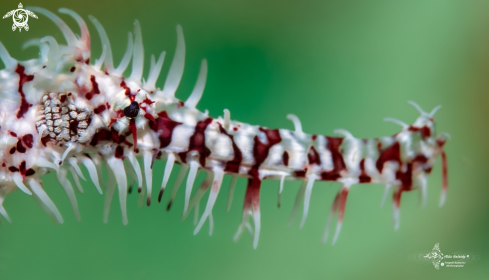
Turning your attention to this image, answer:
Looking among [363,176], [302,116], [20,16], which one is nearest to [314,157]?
[363,176]

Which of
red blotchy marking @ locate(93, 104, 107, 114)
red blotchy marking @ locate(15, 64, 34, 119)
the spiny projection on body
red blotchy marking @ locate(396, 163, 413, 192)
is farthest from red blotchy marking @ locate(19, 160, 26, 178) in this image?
red blotchy marking @ locate(396, 163, 413, 192)

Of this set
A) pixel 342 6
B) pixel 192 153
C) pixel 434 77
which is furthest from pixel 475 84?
pixel 192 153

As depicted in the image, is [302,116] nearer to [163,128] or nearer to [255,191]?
[255,191]

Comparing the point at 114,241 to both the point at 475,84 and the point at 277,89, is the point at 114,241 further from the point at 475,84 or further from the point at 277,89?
the point at 475,84

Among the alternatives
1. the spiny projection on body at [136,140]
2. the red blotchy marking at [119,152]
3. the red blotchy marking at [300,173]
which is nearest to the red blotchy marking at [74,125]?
the spiny projection on body at [136,140]

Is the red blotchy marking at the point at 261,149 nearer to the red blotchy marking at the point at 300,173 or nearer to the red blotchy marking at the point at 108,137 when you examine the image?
the red blotchy marking at the point at 300,173

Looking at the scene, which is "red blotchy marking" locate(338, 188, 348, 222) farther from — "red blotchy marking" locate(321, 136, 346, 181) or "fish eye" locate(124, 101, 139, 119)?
"fish eye" locate(124, 101, 139, 119)
